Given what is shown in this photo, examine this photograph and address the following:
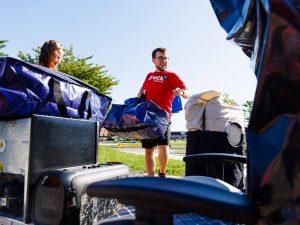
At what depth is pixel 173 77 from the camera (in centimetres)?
417

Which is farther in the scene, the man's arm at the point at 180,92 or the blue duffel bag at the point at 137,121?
the man's arm at the point at 180,92

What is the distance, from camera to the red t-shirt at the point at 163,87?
409 cm

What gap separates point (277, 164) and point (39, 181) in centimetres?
165

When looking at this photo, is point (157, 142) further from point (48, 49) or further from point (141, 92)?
point (48, 49)

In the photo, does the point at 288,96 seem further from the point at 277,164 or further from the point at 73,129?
the point at 73,129

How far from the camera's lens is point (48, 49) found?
277 cm

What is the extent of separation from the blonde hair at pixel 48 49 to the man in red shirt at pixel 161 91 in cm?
152

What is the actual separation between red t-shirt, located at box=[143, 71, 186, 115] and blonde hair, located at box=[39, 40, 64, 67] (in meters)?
1.56

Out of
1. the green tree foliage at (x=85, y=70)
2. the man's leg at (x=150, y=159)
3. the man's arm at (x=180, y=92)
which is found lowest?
the man's leg at (x=150, y=159)

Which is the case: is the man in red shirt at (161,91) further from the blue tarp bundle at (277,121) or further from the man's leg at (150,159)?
the blue tarp bundle at (277,121)

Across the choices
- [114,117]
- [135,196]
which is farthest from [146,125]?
[135,196]

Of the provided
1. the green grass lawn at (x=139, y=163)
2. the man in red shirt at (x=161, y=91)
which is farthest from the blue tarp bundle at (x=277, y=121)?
the green grass lawn at (x=139, y=163)

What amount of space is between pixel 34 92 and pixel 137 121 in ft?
4.65

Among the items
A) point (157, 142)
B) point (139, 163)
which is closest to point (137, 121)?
point (157, 142)
